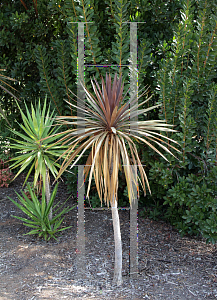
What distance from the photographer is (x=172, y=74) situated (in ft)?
10.5

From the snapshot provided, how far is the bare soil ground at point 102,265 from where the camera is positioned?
262cm

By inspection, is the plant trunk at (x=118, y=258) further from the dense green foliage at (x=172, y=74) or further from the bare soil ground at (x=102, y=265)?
the dense green foliage at (x=172, y=74)

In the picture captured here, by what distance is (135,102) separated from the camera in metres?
2.72

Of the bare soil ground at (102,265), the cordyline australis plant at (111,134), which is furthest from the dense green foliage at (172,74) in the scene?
the cordyline australis plant at (111,134)

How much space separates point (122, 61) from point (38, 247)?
229 centimetres

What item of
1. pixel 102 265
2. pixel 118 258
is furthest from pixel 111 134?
pixel 102 265

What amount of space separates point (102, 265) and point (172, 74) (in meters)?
2.18

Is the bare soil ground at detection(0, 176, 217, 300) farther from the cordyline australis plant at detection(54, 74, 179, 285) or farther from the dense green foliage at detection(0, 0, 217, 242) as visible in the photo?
the cordyline australis plant at detection(54, 74, 179, 285)

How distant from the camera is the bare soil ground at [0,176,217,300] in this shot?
2.62 metres

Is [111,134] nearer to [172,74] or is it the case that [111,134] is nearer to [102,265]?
[172,74]

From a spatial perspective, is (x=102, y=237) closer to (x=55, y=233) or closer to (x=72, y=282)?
(x=55, y=233)

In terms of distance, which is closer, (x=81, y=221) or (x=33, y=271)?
(x=33, y=271)

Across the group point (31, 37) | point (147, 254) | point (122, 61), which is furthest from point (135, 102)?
point (31, 37)

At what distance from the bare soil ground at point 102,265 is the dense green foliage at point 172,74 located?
323 millimetres
